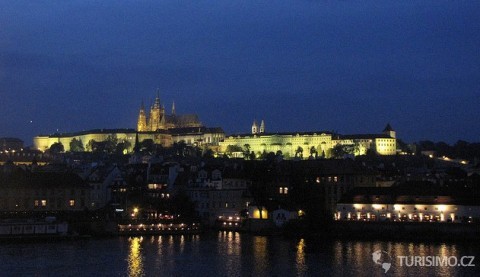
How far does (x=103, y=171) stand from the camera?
225ft

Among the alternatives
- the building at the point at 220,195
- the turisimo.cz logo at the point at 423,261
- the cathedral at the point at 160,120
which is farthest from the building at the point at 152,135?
the turisimo.cz logo at the point at 423,261

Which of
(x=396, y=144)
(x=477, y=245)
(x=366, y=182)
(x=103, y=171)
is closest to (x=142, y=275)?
(x=477, y=245)

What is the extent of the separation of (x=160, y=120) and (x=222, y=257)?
153243mm

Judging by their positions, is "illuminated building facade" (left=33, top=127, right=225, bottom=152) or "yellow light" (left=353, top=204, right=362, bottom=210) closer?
"yellow light" (left=353, top=204, right=362, bottom=210)

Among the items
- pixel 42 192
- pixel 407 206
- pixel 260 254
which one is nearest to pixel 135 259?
pixel 260 254

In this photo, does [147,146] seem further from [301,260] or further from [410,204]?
[301,260]

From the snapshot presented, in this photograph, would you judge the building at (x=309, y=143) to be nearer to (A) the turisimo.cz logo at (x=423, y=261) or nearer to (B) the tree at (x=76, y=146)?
(B) the tree at (x=76, y=146)

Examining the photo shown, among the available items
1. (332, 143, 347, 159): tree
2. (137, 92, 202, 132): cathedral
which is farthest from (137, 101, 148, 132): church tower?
(332, 143, 347, 159): tree

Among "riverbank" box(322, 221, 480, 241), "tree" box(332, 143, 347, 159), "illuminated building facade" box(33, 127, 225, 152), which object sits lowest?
"riverbank" box(322, 221, 480, 241)

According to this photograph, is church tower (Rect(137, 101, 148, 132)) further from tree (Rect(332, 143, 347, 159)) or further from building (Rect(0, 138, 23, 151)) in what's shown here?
tree (Rect(332, 143, 347, 159))

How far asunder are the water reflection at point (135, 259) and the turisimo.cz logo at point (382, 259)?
978 centimetres

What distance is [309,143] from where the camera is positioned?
160375mm

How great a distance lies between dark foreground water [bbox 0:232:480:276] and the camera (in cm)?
3491

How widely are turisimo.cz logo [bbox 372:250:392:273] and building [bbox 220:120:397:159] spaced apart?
329 ft
